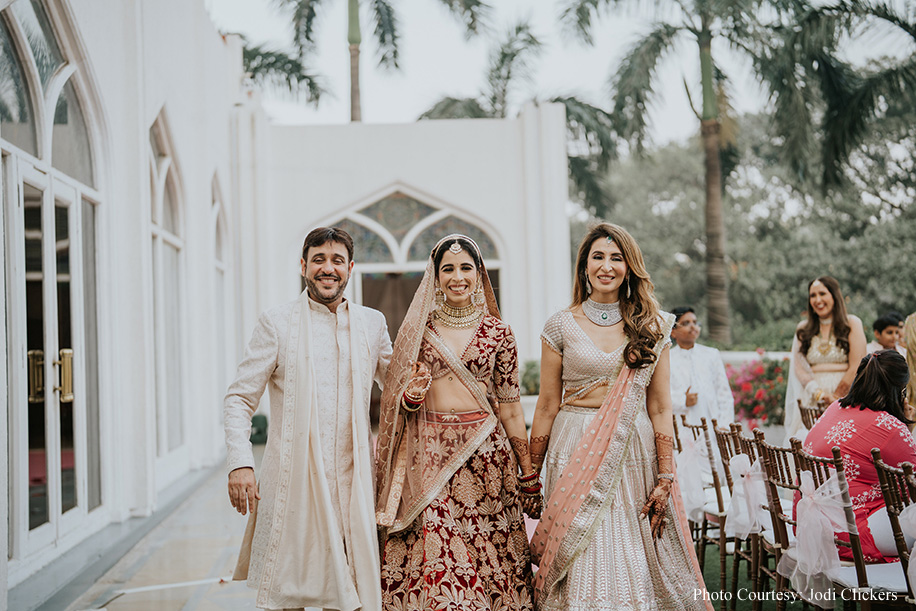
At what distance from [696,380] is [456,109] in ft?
38.7

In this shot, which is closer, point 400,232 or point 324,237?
point 324,237

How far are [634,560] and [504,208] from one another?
830 cm

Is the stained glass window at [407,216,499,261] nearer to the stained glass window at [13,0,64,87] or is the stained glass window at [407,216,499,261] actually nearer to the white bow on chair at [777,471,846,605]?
the stained glass window at [13,0,64,87]

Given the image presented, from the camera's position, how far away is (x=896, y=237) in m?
19.5

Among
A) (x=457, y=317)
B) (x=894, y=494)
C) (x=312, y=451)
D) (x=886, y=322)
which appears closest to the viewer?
(x=894, y=494)

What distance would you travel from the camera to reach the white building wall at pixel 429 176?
35.4ft

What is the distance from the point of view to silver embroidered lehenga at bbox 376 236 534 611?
2918 millimetres

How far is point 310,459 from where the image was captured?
2.88 meters

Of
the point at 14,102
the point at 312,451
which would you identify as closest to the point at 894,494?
the point at 312,451

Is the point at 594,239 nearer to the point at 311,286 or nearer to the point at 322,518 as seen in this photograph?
the point at 311,286

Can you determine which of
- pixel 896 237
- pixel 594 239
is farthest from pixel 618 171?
pixel 594 239

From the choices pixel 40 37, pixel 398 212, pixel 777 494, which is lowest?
pixel 777 494

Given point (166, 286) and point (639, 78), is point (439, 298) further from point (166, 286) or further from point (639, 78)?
Answer: point (639, 78)

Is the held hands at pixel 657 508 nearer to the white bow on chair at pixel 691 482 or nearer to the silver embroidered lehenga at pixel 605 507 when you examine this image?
the silver embroidered lehenga at pixel 605 507
